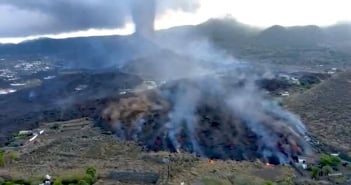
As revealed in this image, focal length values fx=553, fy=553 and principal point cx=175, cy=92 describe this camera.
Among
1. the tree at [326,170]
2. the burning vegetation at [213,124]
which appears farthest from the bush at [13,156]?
the tree at [326,170]

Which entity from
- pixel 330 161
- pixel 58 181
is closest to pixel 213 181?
pixel 58 181

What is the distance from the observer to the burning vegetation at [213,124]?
71.9 m

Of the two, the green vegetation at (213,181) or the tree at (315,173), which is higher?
the green vegetation at (213,181)

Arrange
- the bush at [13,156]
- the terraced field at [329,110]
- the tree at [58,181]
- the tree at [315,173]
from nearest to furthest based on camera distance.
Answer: the tree at [58,181] < the tree at [315,173] < the bush at [13,156] < the terraced field at [329,110]

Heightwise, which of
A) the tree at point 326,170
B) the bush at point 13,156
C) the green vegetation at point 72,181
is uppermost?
the green vegetation at point 72,181

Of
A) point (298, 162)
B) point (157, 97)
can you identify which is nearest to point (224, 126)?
point (298, 162)

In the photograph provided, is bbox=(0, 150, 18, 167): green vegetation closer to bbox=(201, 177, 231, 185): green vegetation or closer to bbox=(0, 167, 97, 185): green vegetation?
bbox=(0, 167, 97, 185): green vegetation

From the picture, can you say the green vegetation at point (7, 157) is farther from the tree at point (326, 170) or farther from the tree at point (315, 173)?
the tree at point (326, 170)

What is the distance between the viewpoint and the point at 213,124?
3194 inches

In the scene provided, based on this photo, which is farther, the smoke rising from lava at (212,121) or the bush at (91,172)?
the smoke rising from lava at (212,121)

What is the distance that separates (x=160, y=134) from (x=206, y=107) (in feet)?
45.0

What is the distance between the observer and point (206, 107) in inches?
3484

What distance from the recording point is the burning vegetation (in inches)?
2832

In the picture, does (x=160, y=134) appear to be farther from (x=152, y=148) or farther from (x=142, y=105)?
(x=142, y=105)
